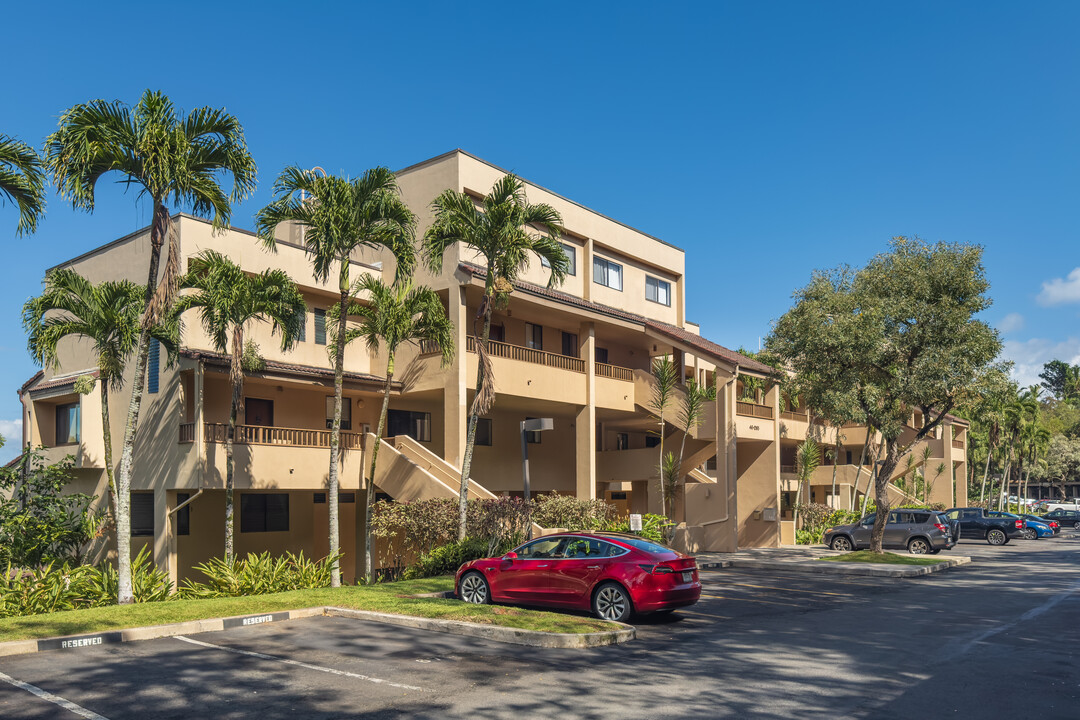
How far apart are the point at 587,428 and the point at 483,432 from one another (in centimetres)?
381

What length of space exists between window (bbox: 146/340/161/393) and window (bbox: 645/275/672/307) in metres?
19.1

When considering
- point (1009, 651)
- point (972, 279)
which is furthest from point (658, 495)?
→ point (1009, 651)

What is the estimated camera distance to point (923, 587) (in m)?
21.4

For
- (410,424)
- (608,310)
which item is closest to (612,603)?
(410,424)

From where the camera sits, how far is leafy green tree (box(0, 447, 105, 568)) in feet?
68.7

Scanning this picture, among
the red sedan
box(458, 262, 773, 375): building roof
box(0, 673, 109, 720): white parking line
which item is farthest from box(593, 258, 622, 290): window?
box(0, 673, 109, 720): white parking line

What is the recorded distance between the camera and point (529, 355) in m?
27.5

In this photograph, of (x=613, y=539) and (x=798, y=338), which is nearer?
(x=613, y=539)

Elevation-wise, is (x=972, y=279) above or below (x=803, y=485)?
above

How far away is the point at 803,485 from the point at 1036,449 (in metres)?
48.5

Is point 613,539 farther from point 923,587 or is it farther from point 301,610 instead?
point 923,587

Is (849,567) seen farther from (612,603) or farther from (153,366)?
(153,366)

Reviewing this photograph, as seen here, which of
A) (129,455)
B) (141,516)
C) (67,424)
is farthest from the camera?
(67,424)

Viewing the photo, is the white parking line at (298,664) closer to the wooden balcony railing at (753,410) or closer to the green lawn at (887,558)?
the green lawn at (887,558)
